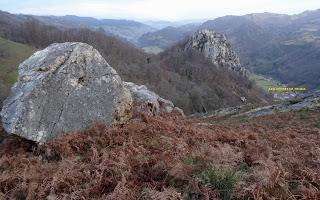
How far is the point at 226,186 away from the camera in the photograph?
7320mm

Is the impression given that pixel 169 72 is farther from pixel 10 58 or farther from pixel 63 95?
pixel 63 95

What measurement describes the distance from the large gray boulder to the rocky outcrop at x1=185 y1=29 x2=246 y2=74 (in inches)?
6983

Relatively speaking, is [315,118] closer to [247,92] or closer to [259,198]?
[259,198]

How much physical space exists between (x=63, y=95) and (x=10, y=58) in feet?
399

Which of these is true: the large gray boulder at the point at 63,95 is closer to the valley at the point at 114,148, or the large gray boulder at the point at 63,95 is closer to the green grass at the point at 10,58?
the valley at the point at 114,148

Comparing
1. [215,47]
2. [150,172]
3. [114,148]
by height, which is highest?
[150,172]

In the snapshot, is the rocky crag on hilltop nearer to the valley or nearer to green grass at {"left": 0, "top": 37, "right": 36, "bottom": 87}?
the valley

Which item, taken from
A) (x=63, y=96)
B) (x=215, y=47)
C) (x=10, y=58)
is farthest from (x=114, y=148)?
(x=215, y=47)

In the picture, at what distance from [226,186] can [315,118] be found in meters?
19.1

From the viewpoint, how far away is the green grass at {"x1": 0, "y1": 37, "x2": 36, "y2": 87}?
105188mm

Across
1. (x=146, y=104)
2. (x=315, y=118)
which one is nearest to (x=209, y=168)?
(x=146, y=104)

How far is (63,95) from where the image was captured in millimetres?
13305

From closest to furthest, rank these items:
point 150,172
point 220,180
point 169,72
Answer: point 220,180, point 150,172, point 169,72

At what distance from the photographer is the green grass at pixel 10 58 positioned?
105 m
